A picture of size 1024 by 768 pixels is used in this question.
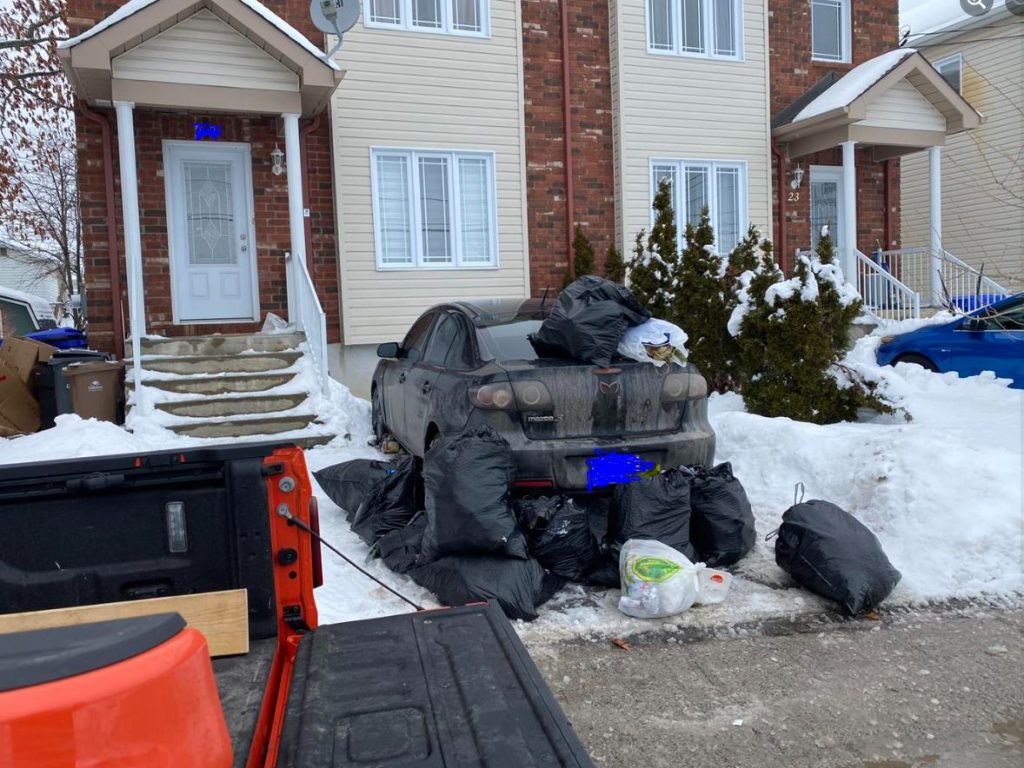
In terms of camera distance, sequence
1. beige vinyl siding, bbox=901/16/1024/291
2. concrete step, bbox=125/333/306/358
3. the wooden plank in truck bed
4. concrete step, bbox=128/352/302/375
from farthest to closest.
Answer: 1. beige vinyl siding, bbox=901/16/1024/291
2. concrete step, bbox=125/333/306/358
3. concrete step, bbox=128/352/302/375
4. the wooden plank in truck bed

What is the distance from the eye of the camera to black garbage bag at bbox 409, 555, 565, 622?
420cm

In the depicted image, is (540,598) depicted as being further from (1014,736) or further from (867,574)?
(1014,736)

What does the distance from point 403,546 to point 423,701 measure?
9.91ft

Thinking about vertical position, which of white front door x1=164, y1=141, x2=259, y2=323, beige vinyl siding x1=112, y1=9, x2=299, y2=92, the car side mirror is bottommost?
the car side mirror

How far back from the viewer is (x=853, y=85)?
13297 millimetres

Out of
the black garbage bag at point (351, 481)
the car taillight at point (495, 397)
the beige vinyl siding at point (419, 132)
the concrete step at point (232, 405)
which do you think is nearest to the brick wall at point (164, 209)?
the beige vinyl siding at point (419, 132)

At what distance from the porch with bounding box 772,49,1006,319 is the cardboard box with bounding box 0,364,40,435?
39.6 feet

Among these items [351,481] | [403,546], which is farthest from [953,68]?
[403,546]

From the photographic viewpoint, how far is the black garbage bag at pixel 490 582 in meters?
4.20

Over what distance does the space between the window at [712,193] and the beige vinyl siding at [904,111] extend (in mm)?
2276

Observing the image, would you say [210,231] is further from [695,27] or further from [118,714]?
[118,714]

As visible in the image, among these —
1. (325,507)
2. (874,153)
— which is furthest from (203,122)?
(874,153)

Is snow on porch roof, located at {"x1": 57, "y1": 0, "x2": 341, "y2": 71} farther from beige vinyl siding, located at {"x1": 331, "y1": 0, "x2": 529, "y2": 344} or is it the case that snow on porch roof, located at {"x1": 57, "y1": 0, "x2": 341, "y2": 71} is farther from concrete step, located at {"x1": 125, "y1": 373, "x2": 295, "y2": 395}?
concrete step, located at {"x1": 125, "y1": 373, "x2": 295, "y2": 395}

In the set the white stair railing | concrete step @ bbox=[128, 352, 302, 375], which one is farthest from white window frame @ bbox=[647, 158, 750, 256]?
concrete step @ bbox=[128, 352, 302, 375]
